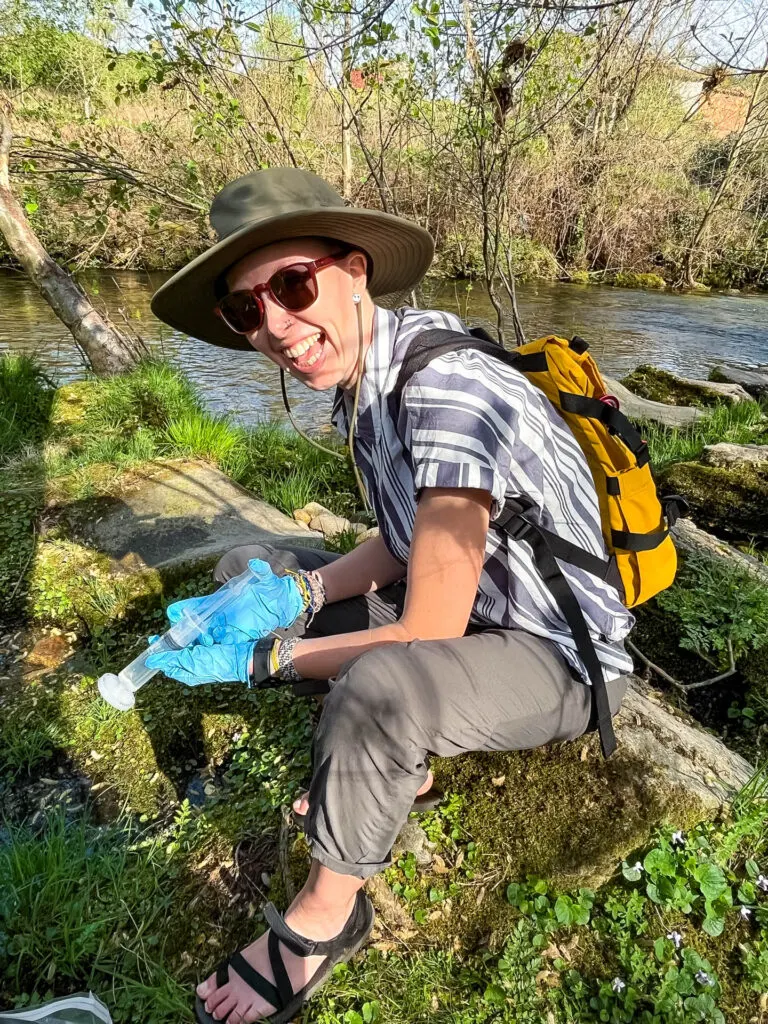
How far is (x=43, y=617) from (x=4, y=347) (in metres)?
6.36

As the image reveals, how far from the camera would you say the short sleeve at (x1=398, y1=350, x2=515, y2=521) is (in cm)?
128

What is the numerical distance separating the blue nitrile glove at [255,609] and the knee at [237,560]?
0.19 metres

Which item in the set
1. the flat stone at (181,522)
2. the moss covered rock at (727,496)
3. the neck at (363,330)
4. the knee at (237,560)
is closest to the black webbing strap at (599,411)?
the neck at (363,330)

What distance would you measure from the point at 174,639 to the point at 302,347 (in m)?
0.87

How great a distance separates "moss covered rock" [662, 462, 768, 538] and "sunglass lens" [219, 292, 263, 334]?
2909mm

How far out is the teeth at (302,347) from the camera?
1.50 meters

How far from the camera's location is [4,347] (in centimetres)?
767

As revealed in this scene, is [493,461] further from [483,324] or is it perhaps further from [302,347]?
[483,324]

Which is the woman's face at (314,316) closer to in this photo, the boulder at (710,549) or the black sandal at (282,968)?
the black sandal at (282,968)

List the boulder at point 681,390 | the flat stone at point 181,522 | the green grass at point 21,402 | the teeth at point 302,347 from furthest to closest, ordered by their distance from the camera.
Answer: the boulder at point 681,390 → the green grass at point 21,402 → the flat stone at point 181,522 → the teeth at point 302,347

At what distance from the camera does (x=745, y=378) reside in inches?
303

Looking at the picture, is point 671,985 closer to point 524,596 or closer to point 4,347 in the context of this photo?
point 524,596

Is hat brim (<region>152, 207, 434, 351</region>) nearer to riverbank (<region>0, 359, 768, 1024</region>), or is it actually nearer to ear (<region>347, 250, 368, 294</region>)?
ear (<region>347, 250, 368, 294</region>)

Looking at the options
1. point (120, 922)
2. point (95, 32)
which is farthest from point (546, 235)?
point (120, 922)
